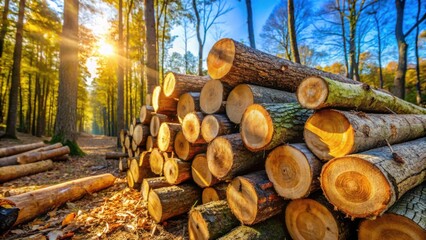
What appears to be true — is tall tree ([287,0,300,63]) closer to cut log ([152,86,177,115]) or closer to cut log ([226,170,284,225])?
cut log ([152,86,177,115])

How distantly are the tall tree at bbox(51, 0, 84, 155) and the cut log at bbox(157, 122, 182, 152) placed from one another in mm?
5149

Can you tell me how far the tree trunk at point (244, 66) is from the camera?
105 inches

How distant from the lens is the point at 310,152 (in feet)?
6.45

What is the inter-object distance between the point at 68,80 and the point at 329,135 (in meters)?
8.25

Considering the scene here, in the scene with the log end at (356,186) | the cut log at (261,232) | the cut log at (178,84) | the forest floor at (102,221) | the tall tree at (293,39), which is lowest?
the forest floor at (102,221)

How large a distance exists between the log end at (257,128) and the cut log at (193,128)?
33.9 inches

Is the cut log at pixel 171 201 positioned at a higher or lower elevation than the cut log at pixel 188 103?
lower

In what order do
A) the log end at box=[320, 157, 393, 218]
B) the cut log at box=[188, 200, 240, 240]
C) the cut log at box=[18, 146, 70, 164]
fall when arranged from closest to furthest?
the log end at box=[320, 157, 393, 218]
the cut log at box=[188, 200, 240, 240]
the cut log at box=[18, 146, 70, 164]

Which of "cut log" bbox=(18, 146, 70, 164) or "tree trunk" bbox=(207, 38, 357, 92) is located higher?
"tree trunk" bbox=(207, 38, 357, 92)

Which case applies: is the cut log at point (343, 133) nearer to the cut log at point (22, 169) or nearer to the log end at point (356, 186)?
the log end at point (356, 186)

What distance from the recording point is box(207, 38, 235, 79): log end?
2674 millimetres

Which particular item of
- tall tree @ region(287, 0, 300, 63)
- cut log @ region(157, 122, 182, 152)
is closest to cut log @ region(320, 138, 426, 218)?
cut log @ region(157, 122, 182, 152)

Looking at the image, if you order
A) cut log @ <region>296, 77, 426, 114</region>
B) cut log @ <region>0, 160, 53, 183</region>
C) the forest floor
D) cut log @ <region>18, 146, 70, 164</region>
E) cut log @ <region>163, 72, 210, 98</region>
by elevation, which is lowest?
the forest floor

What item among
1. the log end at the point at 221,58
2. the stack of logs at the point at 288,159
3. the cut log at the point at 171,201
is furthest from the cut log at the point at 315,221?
the log end at the point at 221,58
